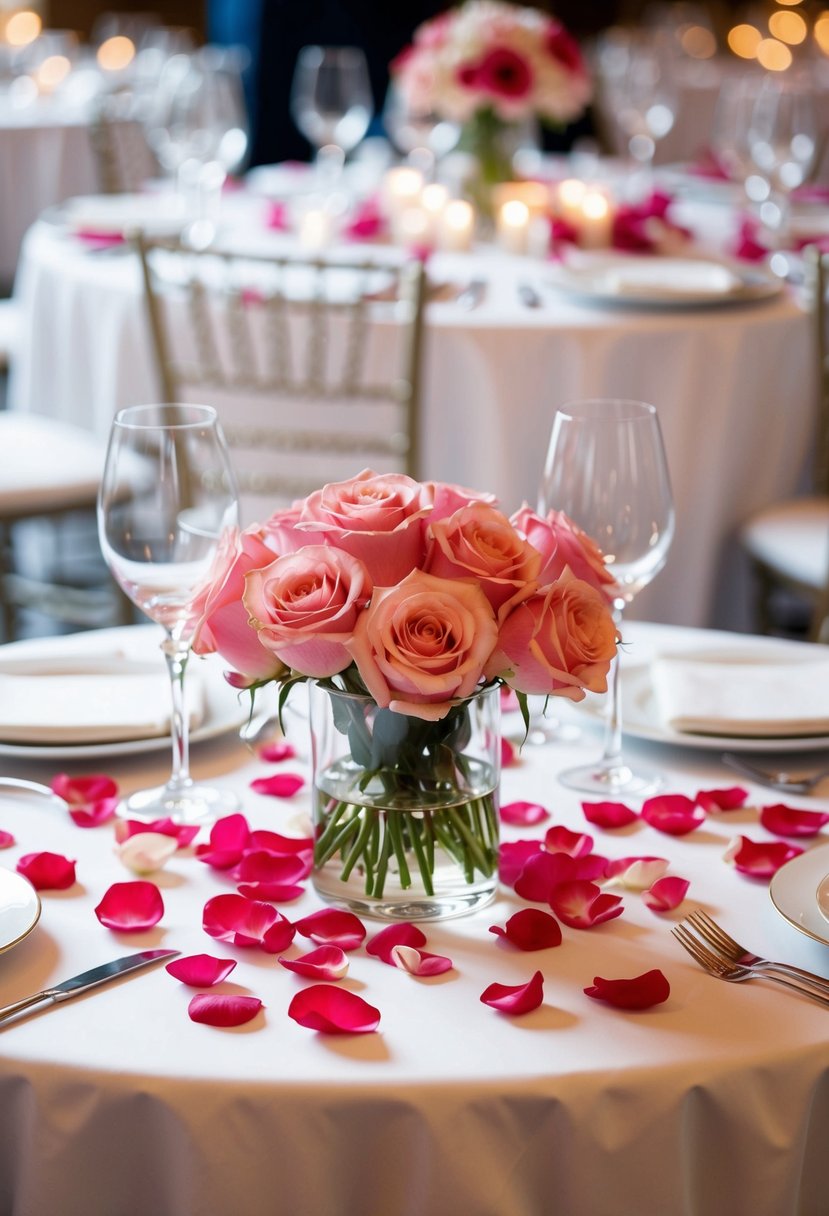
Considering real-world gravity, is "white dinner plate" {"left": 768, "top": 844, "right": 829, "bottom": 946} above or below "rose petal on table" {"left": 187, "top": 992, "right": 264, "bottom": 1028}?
above

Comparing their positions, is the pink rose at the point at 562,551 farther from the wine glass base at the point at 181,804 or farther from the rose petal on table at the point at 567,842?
the wine glass base at the point at 181,804

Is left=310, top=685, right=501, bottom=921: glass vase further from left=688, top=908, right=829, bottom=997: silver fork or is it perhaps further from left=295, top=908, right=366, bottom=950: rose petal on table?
left=688, top=908, right=829, bottom=997: silver fork

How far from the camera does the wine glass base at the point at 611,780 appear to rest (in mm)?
1248

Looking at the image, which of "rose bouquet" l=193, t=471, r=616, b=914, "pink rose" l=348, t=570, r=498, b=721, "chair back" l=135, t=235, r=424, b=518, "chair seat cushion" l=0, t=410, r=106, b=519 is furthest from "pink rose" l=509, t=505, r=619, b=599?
"chair seat cushion" l=0, t=410, r=106, b=519

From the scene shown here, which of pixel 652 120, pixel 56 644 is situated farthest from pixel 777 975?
pixel 652 120

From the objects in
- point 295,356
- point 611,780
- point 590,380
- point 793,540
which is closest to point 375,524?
point 611,780

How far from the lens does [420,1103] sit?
833mm

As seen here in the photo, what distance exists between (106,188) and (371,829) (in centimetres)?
375

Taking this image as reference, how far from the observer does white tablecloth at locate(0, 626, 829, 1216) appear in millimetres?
838

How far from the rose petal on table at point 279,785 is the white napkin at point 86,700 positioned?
0.36 feet

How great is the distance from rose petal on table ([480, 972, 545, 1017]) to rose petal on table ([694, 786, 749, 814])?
34cm

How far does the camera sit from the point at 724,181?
4414 mm

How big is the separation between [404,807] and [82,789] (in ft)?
1.12

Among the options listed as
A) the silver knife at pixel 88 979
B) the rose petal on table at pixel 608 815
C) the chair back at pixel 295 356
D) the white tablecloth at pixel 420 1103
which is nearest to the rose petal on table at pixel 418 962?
the white tablecloth at pixel 420 1103
